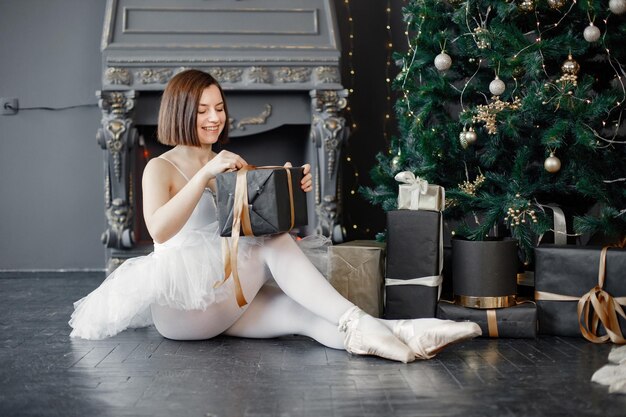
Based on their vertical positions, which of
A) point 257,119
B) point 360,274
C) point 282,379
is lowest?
point 282,379

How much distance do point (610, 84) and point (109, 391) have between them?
2.24 m

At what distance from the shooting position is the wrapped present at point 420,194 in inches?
99.3

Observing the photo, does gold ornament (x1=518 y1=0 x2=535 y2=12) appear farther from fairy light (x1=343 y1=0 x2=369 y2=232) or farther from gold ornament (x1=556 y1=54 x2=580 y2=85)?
fairy light (x1=343 y1=0 x2=369 y2=232)

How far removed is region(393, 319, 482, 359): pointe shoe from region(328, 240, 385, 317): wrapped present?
1.81 ft

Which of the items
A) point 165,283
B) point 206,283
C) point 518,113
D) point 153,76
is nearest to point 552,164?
point 518,113

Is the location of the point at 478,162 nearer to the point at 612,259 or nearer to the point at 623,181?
the point at 623,181

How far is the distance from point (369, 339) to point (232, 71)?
1980mm

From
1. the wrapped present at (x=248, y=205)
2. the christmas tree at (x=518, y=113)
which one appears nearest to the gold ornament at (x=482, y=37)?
the christmas tree at (x=518, y=113)

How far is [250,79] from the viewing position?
365 cm

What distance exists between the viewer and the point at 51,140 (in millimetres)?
4148

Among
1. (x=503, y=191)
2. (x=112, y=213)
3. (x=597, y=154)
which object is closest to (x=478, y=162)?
(x=503, y=191)

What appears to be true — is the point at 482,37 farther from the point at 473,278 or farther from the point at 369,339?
the point at 369,339

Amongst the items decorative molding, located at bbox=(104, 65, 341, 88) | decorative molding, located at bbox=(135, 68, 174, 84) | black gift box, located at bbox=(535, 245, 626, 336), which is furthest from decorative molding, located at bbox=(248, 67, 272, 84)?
black gift box, located at bbox=(535, 245, 626, 336)

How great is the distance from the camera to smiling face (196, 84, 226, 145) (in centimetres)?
239
